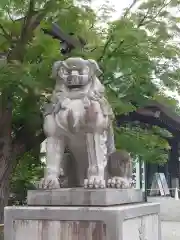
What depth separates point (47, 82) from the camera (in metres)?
5.82

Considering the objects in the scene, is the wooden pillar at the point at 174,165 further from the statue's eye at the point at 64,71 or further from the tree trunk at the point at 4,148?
the statue's eye at the point at 64,71

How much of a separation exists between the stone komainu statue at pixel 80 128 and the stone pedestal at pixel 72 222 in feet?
0.78

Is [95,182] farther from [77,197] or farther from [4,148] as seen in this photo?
[4,148]

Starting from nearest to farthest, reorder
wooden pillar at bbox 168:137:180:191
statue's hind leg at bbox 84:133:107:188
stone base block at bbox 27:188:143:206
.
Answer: stone base block at bbox 27:188:143:206, statue's hind leg at bbox 84:133:107:188, wooden pillar at bbox 168:137:180:191

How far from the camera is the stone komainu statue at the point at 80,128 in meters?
4.04

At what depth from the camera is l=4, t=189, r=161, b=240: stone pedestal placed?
3.64m

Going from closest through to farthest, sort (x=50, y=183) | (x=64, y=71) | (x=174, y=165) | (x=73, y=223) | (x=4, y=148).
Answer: (x=73, y=223) < (x=50, y=183) < (x=64, y=71) < (x=4, y=148) < (x=174, y=165)

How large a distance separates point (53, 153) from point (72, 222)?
0.76 metres

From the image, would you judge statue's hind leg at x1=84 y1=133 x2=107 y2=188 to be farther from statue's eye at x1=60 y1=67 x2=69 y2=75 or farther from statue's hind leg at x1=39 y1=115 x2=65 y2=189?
statue's eye at x1=60 y1=67 x2=69 y2=75

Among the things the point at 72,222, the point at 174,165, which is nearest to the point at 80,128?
the point at 72,222

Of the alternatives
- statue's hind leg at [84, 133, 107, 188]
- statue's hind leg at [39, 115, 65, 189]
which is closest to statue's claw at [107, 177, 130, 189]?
statue's hind leg at [84, 133, 107, 188]

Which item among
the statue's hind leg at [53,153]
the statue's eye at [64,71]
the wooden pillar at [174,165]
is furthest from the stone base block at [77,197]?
the wooden pillar at [174,165]

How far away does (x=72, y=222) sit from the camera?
3.75m

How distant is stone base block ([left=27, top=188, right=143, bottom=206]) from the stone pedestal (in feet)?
0.04
